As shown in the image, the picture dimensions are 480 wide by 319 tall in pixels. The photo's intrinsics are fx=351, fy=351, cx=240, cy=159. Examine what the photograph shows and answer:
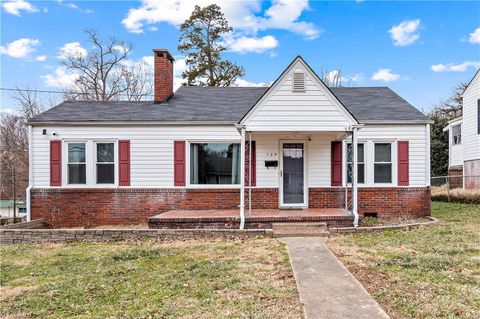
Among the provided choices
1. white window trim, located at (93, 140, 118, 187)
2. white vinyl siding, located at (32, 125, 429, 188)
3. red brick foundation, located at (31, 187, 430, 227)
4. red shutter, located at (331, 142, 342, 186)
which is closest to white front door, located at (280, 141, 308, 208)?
white vinyl siding, located at (32, 125, 429, 188)

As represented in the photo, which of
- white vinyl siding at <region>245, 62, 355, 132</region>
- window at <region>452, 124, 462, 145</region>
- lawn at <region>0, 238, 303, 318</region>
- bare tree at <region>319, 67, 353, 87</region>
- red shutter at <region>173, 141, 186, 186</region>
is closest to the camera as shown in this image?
lawn at <region>0, 238, 303, 318</region>

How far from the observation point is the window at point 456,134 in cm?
2152

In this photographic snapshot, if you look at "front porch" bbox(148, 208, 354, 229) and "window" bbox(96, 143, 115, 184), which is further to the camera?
"window" bbox(96, 143, 115, 184)

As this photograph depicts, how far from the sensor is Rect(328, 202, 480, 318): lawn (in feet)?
13.2

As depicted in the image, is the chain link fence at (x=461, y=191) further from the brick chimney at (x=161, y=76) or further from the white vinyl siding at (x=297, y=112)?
the brick chimney at (x=161, y=76)

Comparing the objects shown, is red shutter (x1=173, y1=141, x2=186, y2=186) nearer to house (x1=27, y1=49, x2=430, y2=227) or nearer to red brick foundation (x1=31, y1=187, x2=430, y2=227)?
house (x1=27, y1=49, x2=430, y2=227)

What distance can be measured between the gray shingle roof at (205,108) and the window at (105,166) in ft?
3.50

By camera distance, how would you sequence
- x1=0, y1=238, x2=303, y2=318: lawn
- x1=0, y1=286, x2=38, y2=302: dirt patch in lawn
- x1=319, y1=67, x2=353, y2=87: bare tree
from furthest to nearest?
x1=319, y1=67, x2=353, y2=87: bare tree → x1=0, y1=286, x2=38, y2=302: dirt patch in lawn → x1=0, y1=238, x2=303, y2=318: lawn

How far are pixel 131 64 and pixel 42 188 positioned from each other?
20.0 metres

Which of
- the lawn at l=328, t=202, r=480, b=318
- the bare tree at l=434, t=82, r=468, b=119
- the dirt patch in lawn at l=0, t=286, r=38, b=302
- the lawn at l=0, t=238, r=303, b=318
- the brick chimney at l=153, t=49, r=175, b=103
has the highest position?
the bare tree at l=434, t=82, r=468, b=119

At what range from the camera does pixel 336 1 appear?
14891mm

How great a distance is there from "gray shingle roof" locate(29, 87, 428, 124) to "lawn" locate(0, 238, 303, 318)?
4.98 m

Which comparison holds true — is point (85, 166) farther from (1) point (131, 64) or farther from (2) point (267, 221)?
(1) point (131, 64)

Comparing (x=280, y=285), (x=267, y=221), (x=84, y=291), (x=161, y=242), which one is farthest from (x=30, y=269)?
(x=267, y=221)
